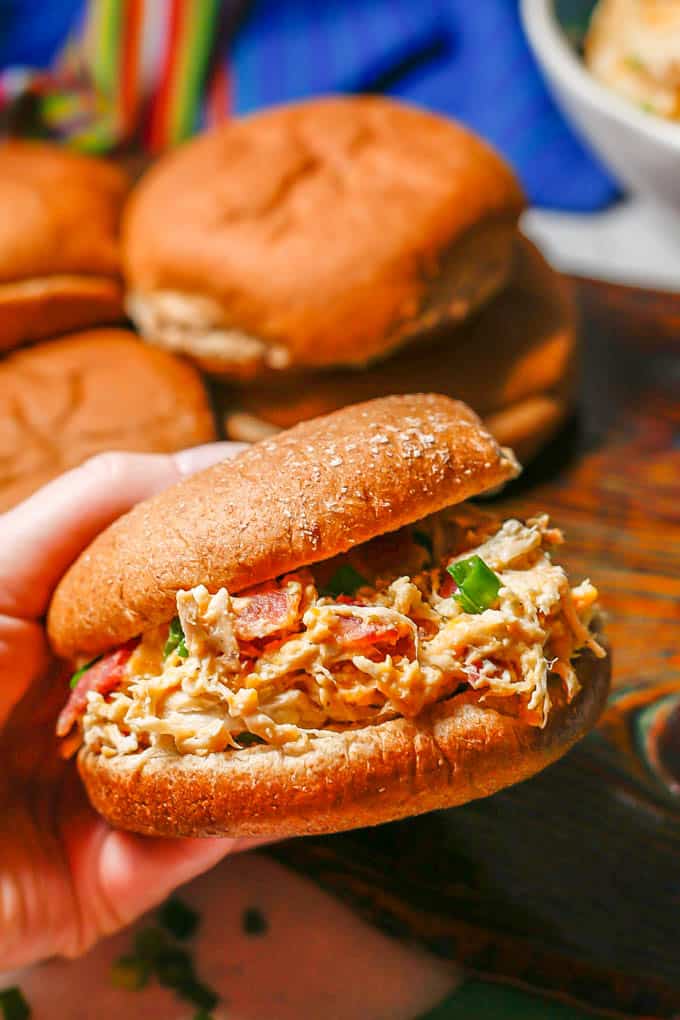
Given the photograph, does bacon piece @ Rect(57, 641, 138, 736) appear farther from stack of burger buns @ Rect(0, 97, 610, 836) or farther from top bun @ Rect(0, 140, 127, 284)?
top bun @ Rect(0, 140, 127, 284)

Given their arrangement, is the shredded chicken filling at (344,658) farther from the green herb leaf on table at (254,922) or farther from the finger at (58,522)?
the green herb leaf on table at (254,922)

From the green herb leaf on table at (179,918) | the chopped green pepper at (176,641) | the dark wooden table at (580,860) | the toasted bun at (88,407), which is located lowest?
the green herb leaf on table at (179,918)

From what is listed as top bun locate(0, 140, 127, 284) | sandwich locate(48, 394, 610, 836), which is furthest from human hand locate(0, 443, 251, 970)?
top bun locate(0, 140, 127, 284)

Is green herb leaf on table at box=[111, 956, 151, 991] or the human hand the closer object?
the human hand

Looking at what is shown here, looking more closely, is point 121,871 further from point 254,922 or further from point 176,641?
point 176,641

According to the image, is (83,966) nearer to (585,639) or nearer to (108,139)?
(585,639)

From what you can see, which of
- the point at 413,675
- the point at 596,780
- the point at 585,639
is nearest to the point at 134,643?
the point at 413,675

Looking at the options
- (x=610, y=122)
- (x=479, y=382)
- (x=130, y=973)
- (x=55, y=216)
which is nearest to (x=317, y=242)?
(x=479, y=382)

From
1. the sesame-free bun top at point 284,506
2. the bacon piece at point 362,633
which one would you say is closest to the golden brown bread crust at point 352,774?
the bacon piece at point 362,633
